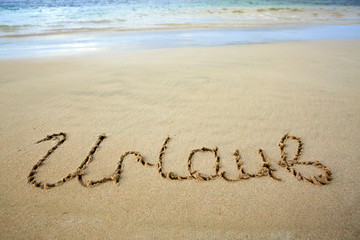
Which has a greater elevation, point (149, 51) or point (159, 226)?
point (149, 51)

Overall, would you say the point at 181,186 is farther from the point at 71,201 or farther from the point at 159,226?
the point at 71,201

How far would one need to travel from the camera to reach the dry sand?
1.35m

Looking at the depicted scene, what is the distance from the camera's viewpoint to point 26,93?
2.92 meters

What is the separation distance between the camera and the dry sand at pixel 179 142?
1346 mm

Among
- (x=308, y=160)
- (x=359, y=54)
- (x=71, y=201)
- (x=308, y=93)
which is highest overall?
(x=359, y=54)

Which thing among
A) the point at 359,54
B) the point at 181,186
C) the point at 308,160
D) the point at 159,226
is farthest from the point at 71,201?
the point at 359,54

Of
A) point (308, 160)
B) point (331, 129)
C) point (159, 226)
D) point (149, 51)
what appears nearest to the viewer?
point (159, 226)

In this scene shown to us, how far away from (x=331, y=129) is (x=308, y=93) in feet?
2.71

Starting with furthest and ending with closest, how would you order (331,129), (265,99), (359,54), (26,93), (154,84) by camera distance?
(359,54), (154,84), (26,93), (265,99), (331,129)

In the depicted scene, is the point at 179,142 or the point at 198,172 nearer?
the point at 198,172

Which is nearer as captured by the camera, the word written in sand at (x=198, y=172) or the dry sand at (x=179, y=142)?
the dry sand at (x=179, y=142)

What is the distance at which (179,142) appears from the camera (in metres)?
2.03

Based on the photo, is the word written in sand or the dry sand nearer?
the dry sand

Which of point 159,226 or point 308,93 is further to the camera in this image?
point 308,93
